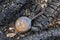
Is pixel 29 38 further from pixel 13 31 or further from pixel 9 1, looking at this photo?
pixel 9 1

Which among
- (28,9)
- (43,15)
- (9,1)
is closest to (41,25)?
(43,15)

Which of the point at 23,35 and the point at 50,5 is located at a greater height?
the point at 50,5

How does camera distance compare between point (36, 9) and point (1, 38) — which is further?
point (36, 9)

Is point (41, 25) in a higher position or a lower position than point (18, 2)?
lower

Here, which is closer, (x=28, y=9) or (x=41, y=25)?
(x=41, y=25)

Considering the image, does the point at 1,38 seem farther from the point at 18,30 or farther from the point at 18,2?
the point at 18,2

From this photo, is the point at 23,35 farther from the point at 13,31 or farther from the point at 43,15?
the point at 43,15

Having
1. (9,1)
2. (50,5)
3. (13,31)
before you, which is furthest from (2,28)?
(50,5)

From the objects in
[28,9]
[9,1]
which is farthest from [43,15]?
[9,1]
